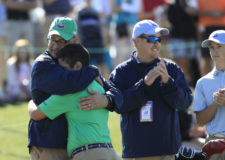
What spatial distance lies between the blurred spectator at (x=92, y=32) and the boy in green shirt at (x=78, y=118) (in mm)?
8014

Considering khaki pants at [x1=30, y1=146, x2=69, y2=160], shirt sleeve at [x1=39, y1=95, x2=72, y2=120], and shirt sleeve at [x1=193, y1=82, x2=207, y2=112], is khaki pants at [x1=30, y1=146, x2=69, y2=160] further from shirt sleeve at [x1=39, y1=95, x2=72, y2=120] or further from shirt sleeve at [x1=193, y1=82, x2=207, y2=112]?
shirt sleeve at [x1=193, y1=82, x2=207, y2=112]

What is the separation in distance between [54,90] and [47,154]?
0.55 m

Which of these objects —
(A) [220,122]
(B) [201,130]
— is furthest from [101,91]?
(B) [201,130]

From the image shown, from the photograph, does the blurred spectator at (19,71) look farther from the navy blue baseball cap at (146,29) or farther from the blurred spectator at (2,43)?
the navy blue baseball cap at (146,29)

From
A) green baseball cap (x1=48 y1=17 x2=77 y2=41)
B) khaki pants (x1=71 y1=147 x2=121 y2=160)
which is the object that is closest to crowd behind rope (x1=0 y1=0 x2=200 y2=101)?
green baseball cap (x1=48 y1=17 x2=77 y2=41)

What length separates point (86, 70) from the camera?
436 cm

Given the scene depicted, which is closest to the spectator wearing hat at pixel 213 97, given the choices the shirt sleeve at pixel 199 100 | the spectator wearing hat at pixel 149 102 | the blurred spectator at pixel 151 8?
the shirt sleeve at pixel 199 100

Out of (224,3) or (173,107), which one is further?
(224,3)

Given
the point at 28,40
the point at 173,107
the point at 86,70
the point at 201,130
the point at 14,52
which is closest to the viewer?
the point at 86,70

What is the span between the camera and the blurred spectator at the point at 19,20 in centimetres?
1242

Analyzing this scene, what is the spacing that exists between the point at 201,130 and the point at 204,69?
3.39 m

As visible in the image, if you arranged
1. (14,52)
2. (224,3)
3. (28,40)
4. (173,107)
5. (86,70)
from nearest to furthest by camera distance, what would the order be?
(86,70) < (173,107) < (224,3) < (14,52) < (28,40)

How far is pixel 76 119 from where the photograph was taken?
14.3 ft

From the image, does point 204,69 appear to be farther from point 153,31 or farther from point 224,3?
point 153,31
